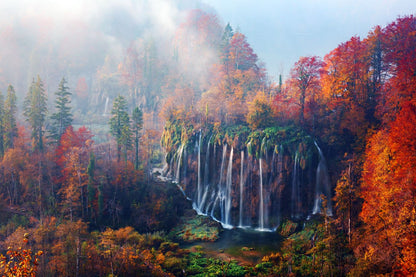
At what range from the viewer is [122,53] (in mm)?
91938

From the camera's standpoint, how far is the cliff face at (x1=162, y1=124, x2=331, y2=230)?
30172 mm

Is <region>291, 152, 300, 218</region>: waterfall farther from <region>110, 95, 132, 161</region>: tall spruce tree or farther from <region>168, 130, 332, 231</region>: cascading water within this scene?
<region>110, 95, 132, 161</region>: tall spruce tree

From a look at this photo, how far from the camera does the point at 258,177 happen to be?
3195 centimetres

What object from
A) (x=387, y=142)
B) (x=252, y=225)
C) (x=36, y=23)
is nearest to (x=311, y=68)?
(x=387, y=142)

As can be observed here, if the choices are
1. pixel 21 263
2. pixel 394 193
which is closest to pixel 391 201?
pixel 394 193

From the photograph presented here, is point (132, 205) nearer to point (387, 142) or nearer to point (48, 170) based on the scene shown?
point (48, 170)

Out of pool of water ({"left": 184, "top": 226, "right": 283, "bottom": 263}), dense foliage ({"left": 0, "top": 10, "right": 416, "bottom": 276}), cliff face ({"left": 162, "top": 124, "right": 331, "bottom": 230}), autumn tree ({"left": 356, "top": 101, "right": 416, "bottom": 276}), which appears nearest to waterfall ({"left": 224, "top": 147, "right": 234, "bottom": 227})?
cliff face ({"left": 162, "top": 124, "right": 331, "bottom": 230})

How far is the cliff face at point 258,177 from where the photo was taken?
30.2 metres

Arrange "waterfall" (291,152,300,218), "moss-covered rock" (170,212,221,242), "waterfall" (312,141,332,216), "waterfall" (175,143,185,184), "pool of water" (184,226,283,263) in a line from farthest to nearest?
"waterfall" (175,143,185,184), "waterfall" (291,152,300,218), "waterfall" (312,141,332,216), "moss-covered rock" (170,212,221,242), "pool of water" (184,226,283,263)

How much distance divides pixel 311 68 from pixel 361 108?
8309 mm

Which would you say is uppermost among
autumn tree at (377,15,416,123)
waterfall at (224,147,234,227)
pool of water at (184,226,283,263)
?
autumn tree at (377,15,416,123)

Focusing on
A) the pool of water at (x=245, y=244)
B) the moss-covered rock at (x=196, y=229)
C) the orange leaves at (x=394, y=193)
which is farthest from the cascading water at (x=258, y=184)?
the orange leaves at (x=394, y=193)

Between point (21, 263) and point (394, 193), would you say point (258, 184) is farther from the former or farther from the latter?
point (21, 263)

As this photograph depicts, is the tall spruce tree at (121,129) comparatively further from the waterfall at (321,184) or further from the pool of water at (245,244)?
the waterfall at (321,184)
